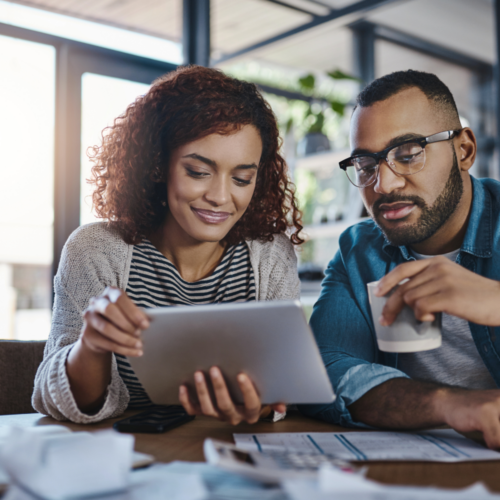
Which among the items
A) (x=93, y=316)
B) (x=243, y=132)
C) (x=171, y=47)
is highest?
(x=171, y=47)

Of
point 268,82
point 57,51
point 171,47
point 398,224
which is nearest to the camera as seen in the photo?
point 398,224

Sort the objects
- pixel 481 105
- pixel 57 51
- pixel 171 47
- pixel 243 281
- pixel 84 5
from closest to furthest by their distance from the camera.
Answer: pixel 243 281 → pixel 57 51 → pixel 84 5 → pixel 171 47 → pixel 481 105

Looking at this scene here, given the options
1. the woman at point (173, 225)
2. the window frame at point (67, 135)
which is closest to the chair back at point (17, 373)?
the woman at point (173, 225)

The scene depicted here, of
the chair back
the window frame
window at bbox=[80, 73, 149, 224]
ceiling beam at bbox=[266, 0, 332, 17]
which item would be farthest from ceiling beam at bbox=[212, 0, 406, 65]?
the chair back

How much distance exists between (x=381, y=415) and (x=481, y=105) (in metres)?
5.28

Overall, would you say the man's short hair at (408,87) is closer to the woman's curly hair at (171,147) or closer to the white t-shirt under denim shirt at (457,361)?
the woman's curly hair at (171,147)

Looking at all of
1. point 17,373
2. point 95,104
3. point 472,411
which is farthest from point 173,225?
point 95,104

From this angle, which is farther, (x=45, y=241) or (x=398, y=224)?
(x=45, y=241)

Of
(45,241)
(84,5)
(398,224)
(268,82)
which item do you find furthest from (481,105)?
(398,224)

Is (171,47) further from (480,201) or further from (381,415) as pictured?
(381,415)

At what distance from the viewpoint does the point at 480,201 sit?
135cm

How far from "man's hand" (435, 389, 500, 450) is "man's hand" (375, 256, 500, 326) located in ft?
0.43

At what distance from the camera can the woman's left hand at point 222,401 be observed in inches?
34.4

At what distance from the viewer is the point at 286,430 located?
38.0 inches
